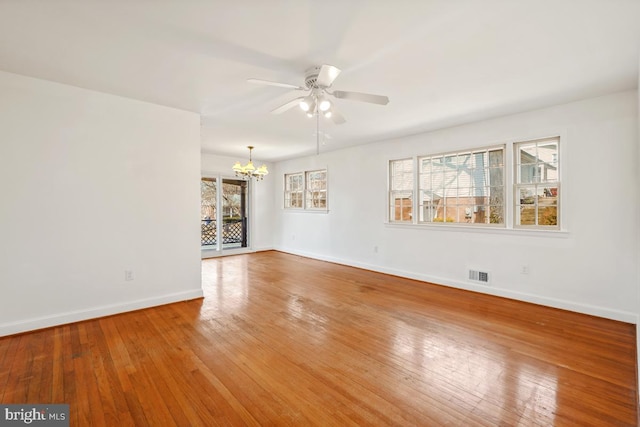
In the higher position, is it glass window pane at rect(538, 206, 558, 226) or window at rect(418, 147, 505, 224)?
window at rect(418, 147, 505, 224)

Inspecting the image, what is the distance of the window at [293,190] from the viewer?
7.75m

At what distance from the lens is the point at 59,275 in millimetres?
3074

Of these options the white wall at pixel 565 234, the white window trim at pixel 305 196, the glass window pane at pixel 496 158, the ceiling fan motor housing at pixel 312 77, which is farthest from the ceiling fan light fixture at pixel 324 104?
the white window trim at pixel 305 196

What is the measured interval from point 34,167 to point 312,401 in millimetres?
3528

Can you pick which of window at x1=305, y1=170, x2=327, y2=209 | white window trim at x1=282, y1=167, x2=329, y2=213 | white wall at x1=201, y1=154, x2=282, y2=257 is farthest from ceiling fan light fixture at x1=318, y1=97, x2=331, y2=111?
white wall at x1=201, y1=154, x2=282, y2=257

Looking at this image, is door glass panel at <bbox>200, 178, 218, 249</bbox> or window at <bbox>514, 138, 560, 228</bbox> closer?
window at <bbox>514, 138, 560, 228</bbox>

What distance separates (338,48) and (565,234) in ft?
11.7

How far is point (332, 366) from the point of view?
91.9 inches

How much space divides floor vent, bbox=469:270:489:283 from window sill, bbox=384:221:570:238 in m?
0.61

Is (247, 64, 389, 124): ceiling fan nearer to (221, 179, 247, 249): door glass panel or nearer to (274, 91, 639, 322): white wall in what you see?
(274, 91, 639, 322): white wall

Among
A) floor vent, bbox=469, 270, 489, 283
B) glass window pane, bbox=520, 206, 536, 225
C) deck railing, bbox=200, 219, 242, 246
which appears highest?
glass window pane, bbox=520, 206, 536, 225

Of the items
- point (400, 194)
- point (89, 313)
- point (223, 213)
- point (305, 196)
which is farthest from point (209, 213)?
point (400, 194)

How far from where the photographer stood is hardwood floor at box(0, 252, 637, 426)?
1821 millimetres

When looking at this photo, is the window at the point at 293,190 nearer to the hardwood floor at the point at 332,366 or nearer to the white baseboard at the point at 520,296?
the white baseboard at the point at 520,296
